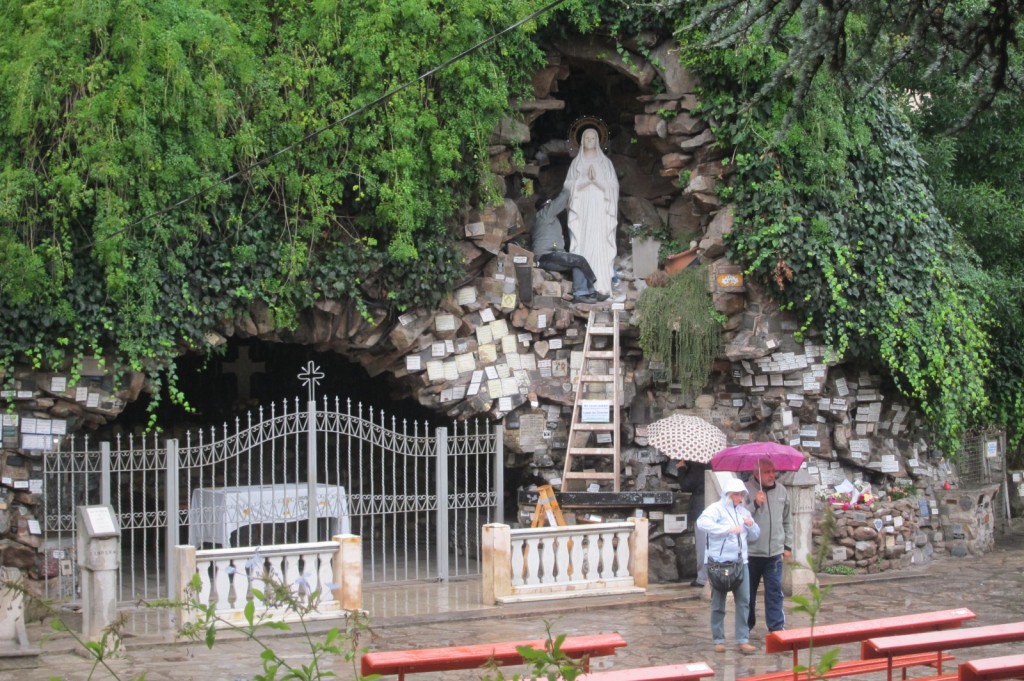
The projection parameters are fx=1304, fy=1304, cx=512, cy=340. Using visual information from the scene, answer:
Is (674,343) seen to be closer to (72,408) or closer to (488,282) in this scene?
(488,282)

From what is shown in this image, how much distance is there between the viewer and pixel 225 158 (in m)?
11.6

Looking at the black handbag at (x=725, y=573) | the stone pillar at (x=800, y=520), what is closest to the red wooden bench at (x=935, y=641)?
the black handbag at (x=725, y=573)

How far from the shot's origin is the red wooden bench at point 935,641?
691 centimetres

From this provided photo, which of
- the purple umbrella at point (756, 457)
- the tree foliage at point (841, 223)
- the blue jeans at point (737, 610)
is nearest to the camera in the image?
the blue jeans at point (737, 610)

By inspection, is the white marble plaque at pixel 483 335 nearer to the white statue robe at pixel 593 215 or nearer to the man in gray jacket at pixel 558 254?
the man in gray jacket at pixel 558 254

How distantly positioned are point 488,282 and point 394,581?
325cm

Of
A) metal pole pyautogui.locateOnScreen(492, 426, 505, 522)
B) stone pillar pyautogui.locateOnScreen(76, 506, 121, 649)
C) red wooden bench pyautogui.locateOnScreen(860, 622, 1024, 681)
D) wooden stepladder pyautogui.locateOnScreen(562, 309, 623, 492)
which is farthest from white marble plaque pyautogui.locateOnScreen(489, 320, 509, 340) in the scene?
red wooden bench pyautogui.locateOnScreen(860, 622, 1024, 681)

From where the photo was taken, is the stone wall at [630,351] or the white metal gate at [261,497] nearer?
the white metal gate at [261,497]

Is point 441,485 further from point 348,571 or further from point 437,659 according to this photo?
point 437,659

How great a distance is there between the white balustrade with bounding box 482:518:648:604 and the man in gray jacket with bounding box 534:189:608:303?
134 inches

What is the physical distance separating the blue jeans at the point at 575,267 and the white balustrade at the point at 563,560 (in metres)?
3.46

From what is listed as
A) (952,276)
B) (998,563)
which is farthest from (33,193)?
(998,563)

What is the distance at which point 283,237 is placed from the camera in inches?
480

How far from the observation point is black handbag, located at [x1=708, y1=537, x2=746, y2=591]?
8.64m
